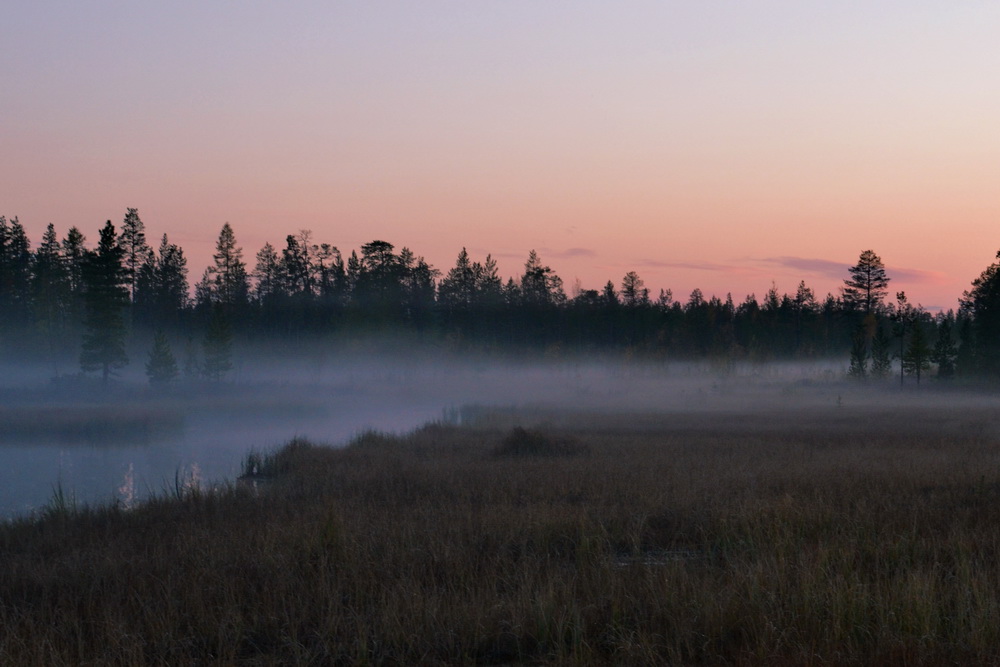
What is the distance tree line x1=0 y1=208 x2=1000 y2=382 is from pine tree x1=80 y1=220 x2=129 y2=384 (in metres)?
0.13

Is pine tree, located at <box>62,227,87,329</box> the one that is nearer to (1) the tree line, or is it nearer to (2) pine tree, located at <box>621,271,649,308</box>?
(1) the tree line

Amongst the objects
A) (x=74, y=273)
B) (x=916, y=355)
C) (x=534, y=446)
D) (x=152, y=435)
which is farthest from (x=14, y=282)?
(x=916, y=355)

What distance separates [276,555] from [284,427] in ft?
123

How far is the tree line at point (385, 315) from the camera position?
70.8m

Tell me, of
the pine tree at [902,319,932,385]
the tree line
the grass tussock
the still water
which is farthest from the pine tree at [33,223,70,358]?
the pine tree at [902,319,932,385]

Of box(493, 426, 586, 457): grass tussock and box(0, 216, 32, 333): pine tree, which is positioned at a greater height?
box(0, 216, 32, 333): pine tree

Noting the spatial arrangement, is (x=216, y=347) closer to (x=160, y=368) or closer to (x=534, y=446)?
(x=160, y=368)

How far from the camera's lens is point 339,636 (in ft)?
24.2

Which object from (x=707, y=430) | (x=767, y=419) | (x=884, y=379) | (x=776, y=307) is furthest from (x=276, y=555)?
(x=776, y=307)

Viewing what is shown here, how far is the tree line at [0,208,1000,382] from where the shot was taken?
70.8 m

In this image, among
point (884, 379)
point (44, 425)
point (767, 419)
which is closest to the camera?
point (767, 419)

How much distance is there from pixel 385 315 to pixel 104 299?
36771mm

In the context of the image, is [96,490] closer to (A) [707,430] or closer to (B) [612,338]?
(A) [707,430]

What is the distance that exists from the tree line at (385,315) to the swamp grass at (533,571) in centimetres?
5632
